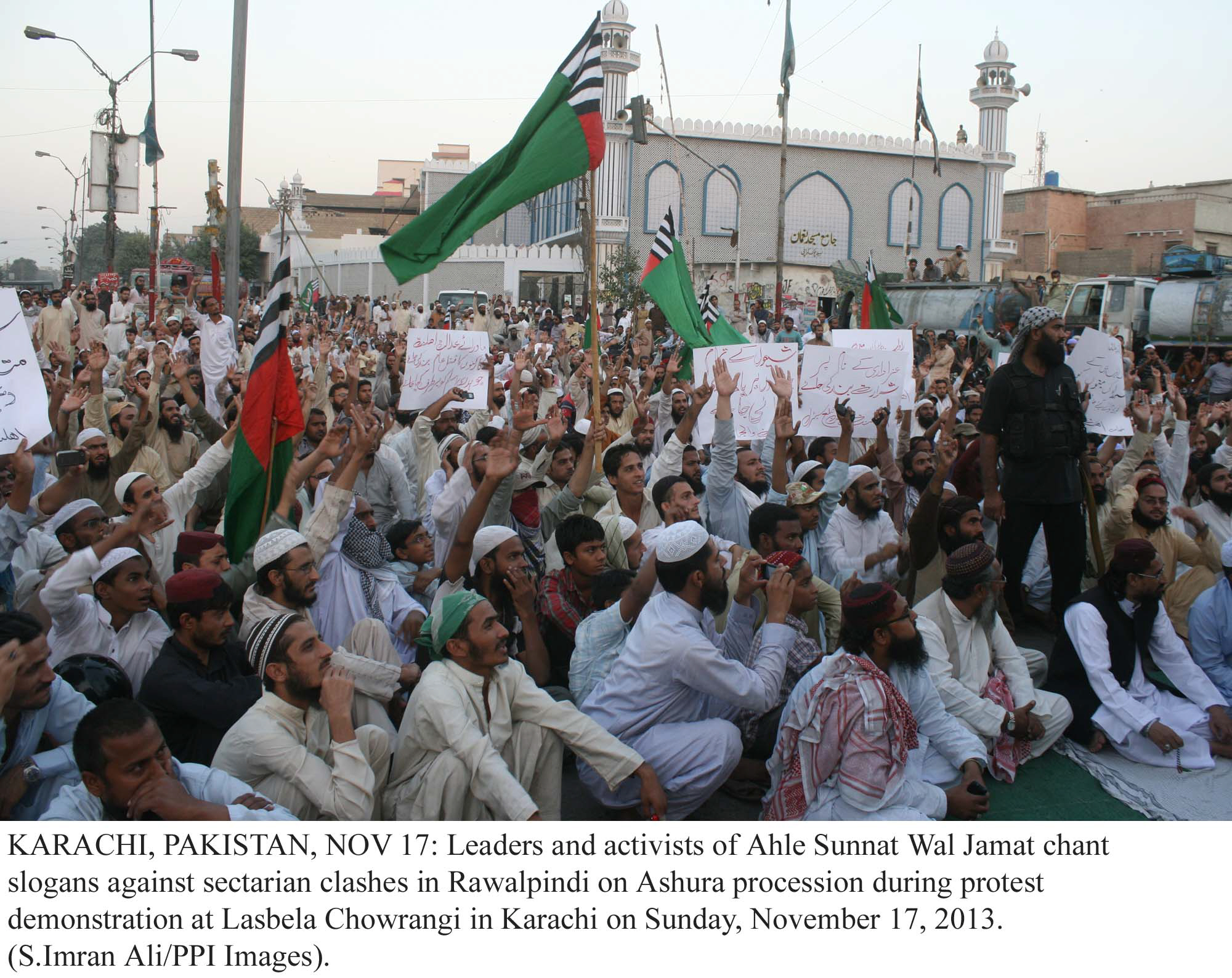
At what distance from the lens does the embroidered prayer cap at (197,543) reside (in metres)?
4.74

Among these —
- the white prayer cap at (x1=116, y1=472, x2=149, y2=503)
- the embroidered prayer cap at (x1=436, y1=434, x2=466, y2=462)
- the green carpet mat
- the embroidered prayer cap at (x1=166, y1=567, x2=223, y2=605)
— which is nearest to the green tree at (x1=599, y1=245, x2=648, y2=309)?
the embroidered prayer cap at (x1=436, y1=434, x2=466, y2=462)

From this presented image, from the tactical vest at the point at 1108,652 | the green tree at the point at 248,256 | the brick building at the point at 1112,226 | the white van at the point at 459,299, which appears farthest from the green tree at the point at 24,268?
the tactical vest at the point at 1108,652

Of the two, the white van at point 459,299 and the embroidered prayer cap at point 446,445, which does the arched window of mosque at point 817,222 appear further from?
the embroidered prayer cap at point 446,445

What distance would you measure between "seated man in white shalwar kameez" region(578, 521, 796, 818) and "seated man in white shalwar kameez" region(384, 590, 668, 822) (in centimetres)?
20

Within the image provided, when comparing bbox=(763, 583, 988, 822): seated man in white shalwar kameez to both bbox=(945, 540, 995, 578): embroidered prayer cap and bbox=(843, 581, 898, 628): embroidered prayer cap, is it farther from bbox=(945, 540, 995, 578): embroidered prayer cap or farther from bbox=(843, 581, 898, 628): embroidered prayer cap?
bbox=(945, 540, 995, 578): embroidered prayer cap

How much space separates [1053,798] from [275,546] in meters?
3.29

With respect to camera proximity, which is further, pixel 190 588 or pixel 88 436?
pixel 88 436

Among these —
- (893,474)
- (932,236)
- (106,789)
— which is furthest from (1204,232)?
(106,789)

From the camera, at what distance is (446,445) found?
7047mm

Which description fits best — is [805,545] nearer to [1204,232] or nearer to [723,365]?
[723,365]

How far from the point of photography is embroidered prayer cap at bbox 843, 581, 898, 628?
12.4ft

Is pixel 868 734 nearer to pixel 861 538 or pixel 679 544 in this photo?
pixel 679 544

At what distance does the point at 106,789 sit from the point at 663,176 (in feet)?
126

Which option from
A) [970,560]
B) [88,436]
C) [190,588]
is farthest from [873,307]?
[190,588]
